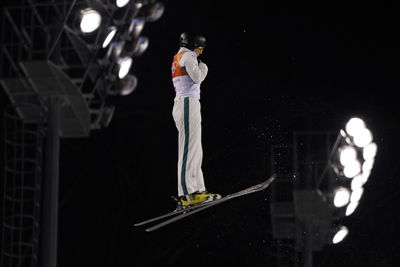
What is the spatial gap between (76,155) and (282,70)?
5115 millimetres

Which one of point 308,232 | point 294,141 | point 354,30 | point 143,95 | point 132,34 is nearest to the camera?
point 132,34

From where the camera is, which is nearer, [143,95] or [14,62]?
[14,62]

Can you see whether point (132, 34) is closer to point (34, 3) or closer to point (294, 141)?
point (34, 3)

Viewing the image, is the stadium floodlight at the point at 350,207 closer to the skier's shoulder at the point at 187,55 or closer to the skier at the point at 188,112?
the skier at the point at 188,112

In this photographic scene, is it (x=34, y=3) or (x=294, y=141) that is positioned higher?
(x=34, y=3)

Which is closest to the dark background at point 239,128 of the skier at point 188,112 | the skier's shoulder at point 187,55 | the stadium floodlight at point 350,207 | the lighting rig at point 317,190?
the lighting rig at point 317,190

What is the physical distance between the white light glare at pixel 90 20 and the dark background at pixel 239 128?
5.28 feet

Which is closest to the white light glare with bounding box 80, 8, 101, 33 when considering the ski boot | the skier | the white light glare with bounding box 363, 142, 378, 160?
the skier

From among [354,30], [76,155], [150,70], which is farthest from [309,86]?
[76,155]

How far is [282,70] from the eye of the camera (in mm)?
14914

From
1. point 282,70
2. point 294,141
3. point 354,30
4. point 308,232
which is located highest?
point 354,30

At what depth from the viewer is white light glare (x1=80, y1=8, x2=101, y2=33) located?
1193cm

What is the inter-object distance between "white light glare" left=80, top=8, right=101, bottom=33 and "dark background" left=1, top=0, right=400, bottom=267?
161 centimetres

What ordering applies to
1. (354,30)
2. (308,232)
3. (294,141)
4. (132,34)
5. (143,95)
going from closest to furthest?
(132,34) → (308,232) → (294,141) → (354,30) → (143,95)
